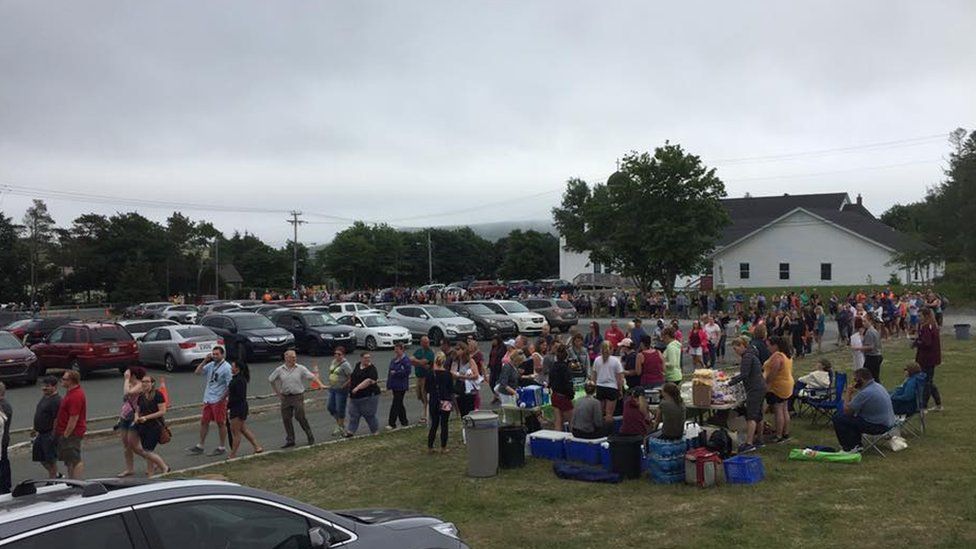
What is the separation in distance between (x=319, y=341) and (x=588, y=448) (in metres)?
18.2

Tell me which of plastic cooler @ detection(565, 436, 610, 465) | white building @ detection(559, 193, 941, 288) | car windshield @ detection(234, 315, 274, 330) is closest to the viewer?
plastic cooler @ detection(565, 436, 610, 465)

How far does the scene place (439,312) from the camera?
3162 centimetres

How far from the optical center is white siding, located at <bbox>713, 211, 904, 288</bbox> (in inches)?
2265

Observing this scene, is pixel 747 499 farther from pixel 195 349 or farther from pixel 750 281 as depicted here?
pixel 750 281

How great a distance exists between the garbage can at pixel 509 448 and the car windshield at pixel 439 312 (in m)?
20.3

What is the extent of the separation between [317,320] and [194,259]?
66.2m

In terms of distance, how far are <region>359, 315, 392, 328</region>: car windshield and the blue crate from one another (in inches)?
735

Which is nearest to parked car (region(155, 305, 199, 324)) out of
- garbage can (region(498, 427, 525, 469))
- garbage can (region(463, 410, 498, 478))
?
garbage can (region(498, 427, 525, 469))

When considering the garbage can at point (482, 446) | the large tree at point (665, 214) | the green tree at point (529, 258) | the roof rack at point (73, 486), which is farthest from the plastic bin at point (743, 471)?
the green tree at point (529, 258)

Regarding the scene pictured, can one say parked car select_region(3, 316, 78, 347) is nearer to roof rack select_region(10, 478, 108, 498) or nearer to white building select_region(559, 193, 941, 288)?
roof rack select_region(10, 478, 108, 498)

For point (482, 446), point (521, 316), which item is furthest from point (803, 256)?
point (482, 446)

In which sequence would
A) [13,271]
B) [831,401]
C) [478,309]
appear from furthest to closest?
[13,271]
[478,309]
[831,401]

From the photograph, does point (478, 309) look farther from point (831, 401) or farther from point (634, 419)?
point (634, 419)

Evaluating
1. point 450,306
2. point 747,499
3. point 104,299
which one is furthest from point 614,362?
point 104,299
